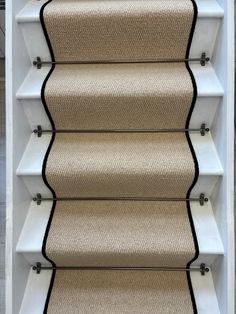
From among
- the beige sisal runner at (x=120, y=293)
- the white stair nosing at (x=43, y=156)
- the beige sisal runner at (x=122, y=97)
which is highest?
the beige sisal runner at (x=122, y=97)

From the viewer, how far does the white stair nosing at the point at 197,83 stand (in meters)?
1.51

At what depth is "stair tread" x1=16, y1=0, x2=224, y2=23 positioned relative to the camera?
5.01 ft

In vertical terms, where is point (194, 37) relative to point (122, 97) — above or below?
above

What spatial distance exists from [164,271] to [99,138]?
22.8 inches

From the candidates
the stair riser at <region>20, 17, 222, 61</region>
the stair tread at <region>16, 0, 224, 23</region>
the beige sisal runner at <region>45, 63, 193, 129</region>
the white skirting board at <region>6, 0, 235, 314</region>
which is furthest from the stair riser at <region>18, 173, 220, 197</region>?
the stair tread at <region>16, 0, 224, 23</region>

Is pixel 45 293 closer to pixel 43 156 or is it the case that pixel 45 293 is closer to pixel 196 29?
pixel 43 156

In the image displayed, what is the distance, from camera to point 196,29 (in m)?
1.57

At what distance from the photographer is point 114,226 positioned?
5.07 feet

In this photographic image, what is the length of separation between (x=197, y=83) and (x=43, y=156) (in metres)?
0.65

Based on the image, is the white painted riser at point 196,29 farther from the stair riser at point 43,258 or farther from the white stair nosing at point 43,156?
the stair riser at point 43,258

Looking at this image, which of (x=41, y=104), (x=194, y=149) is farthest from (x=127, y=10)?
(x=194, y=149)

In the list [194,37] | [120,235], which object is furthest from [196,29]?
[120,235]

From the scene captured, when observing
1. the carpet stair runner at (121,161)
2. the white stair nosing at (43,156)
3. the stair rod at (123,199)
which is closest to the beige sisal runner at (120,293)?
the carpet stair runner at (121,161)

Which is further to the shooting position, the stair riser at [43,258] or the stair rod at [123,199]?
the stair rod at [123,199]
